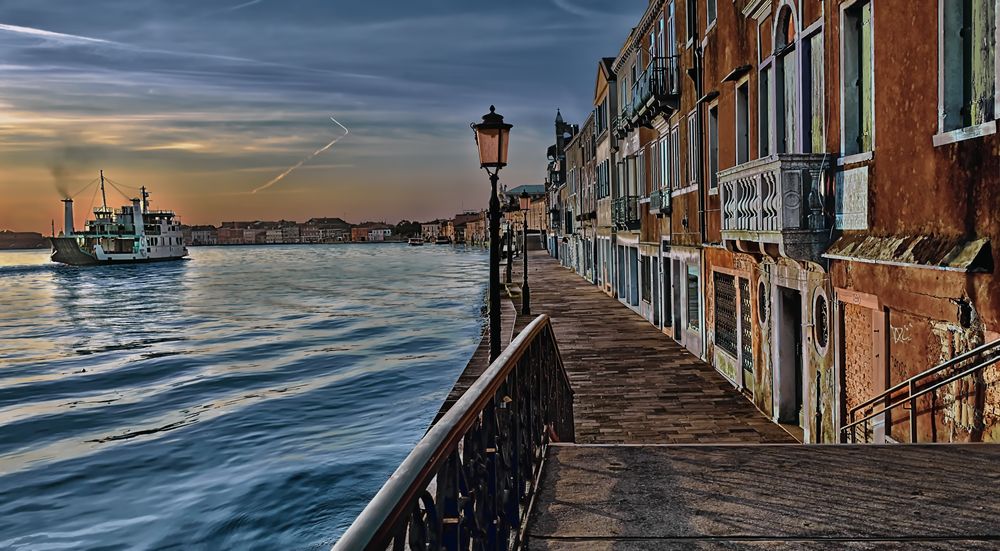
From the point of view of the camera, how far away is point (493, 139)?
1112 cm

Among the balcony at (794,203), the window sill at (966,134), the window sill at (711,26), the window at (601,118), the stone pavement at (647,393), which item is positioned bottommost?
the stone pavement at (647,393)

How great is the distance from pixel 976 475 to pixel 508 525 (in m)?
2.98

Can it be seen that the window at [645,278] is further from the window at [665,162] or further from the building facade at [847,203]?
the building facade at [847,203]

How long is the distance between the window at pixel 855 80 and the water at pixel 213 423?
32.1 ft

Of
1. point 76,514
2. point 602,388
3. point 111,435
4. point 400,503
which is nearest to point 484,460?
point 400,503

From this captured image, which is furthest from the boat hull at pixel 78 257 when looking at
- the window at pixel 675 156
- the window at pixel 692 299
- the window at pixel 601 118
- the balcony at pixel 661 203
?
the window at pixel 692 299

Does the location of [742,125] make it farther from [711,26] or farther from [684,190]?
[684,190]

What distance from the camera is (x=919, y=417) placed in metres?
6.82

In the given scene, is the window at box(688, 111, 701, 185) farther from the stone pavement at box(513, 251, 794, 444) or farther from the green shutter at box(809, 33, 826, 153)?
the green shutter at box(809, 33, 826, 153)

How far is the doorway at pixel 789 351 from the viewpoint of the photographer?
11.1m

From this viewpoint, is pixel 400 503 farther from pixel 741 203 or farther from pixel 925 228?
pixel 741 203

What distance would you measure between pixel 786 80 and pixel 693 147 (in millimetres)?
6147

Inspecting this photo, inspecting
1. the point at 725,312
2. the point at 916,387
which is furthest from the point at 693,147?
the point at 916,387

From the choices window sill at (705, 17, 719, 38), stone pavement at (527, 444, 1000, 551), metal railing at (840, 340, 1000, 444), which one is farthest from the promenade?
window sill at (705, 17, 719, 38)
